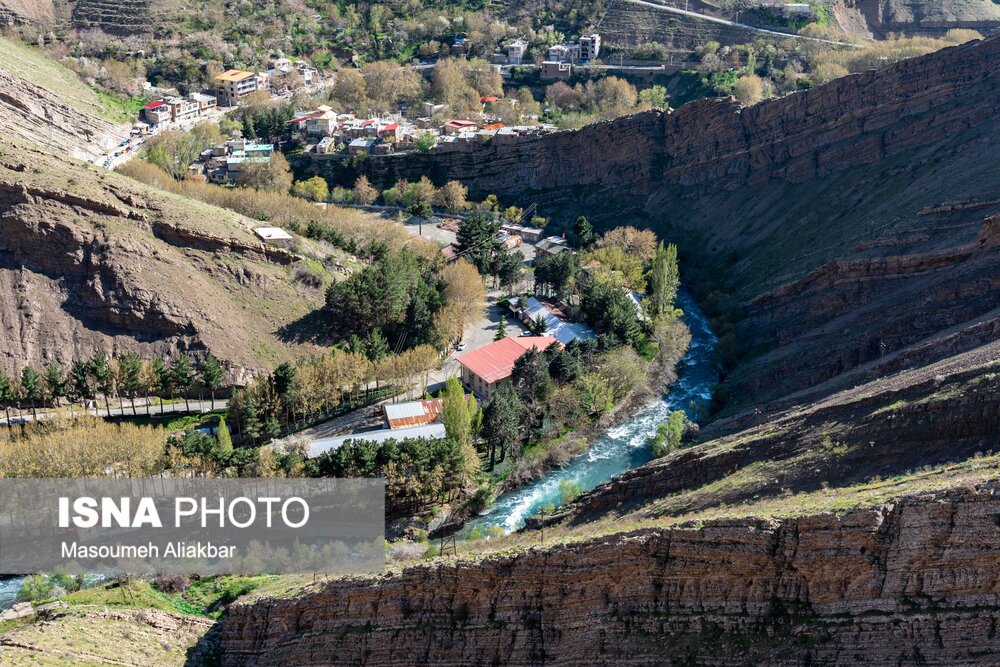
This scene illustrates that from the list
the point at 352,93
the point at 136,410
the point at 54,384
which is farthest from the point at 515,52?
the point at 54,384

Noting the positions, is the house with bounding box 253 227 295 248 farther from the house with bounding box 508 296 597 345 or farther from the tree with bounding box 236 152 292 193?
the tree with bounding box 236 152 292 193

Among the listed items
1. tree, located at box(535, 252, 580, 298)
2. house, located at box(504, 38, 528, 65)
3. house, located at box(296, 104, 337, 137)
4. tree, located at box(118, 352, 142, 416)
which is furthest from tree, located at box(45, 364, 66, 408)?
house, located at box(504, 38, 528, 65)

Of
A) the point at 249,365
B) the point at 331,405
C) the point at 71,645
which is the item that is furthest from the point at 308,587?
the point at 249,365

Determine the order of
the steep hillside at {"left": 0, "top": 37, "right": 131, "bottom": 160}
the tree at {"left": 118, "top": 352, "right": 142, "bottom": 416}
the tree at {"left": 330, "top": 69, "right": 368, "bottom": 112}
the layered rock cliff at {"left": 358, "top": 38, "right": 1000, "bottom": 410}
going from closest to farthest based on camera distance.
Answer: the layered rock cliff at {"left": 358, "top": 38, "right": 1000, "bottom": 410} < the tree at {"left": 118, "top": 352, "right": 142, "bottom": 416} < the steep hillside at {"left": 0, "top": 37, "right": 131, "bottom": 160} < the tree at {"left": 330, "top": 69, "right": 368, "bottom": 112}

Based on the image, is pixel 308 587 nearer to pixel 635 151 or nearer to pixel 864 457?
pixel 864 457

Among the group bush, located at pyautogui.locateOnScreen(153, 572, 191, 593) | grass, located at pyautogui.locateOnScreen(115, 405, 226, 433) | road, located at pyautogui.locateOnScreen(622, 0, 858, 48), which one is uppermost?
road, located at pyautogui.locateOnScreen(622, 0, 858, 48)

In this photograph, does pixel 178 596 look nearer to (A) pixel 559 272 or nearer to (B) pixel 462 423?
(B) pixel 462 423

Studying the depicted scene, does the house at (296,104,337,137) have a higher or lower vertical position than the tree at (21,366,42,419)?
higher
